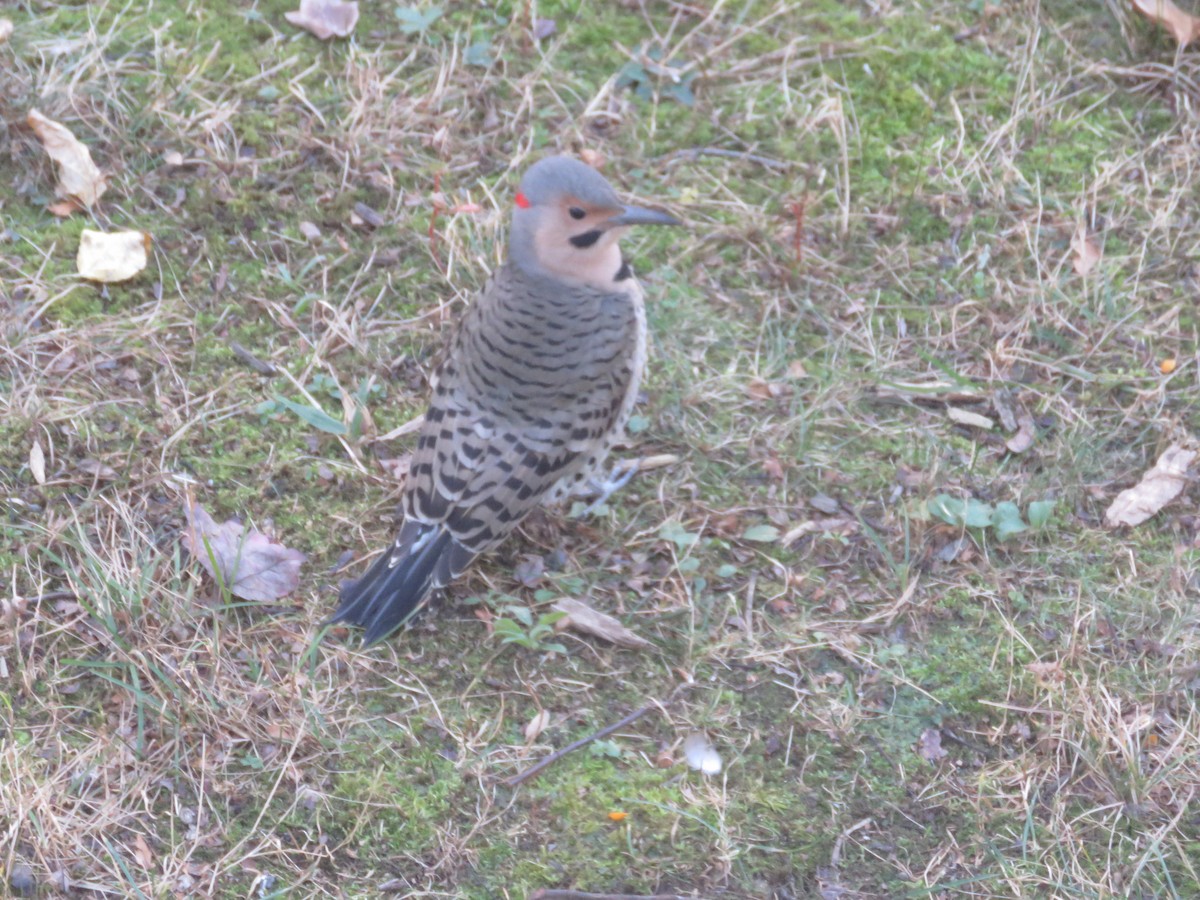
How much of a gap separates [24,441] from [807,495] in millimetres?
2440

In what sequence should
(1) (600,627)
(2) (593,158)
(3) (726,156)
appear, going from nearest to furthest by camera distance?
(1) (600,627)
(2) (593,158)
(3) (726,156)

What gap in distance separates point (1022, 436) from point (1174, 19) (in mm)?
2028

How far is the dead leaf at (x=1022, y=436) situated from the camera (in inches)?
175

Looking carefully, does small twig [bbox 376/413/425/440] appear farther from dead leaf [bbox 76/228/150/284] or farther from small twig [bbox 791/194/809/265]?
small twig [bbox 791/194/809/265]

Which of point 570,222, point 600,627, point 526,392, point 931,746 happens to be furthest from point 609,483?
point 931,746

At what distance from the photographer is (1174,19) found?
5297mm

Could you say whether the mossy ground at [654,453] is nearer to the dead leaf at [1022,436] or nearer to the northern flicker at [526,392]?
the dead leaf at [1022,436]

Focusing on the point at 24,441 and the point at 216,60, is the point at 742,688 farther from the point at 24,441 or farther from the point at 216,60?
the point at 216,60

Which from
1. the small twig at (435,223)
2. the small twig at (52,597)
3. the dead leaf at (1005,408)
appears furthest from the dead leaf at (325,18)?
the dead leaf at (1005,408)

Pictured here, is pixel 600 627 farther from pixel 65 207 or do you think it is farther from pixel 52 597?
pixel 65 207

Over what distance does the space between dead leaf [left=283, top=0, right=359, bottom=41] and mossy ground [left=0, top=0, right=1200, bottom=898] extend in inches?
2.3

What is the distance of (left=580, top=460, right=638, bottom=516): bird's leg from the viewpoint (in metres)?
4.30

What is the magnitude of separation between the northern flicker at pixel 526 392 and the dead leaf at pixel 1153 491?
1570 millimetres

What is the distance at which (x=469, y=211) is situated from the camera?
481cm
